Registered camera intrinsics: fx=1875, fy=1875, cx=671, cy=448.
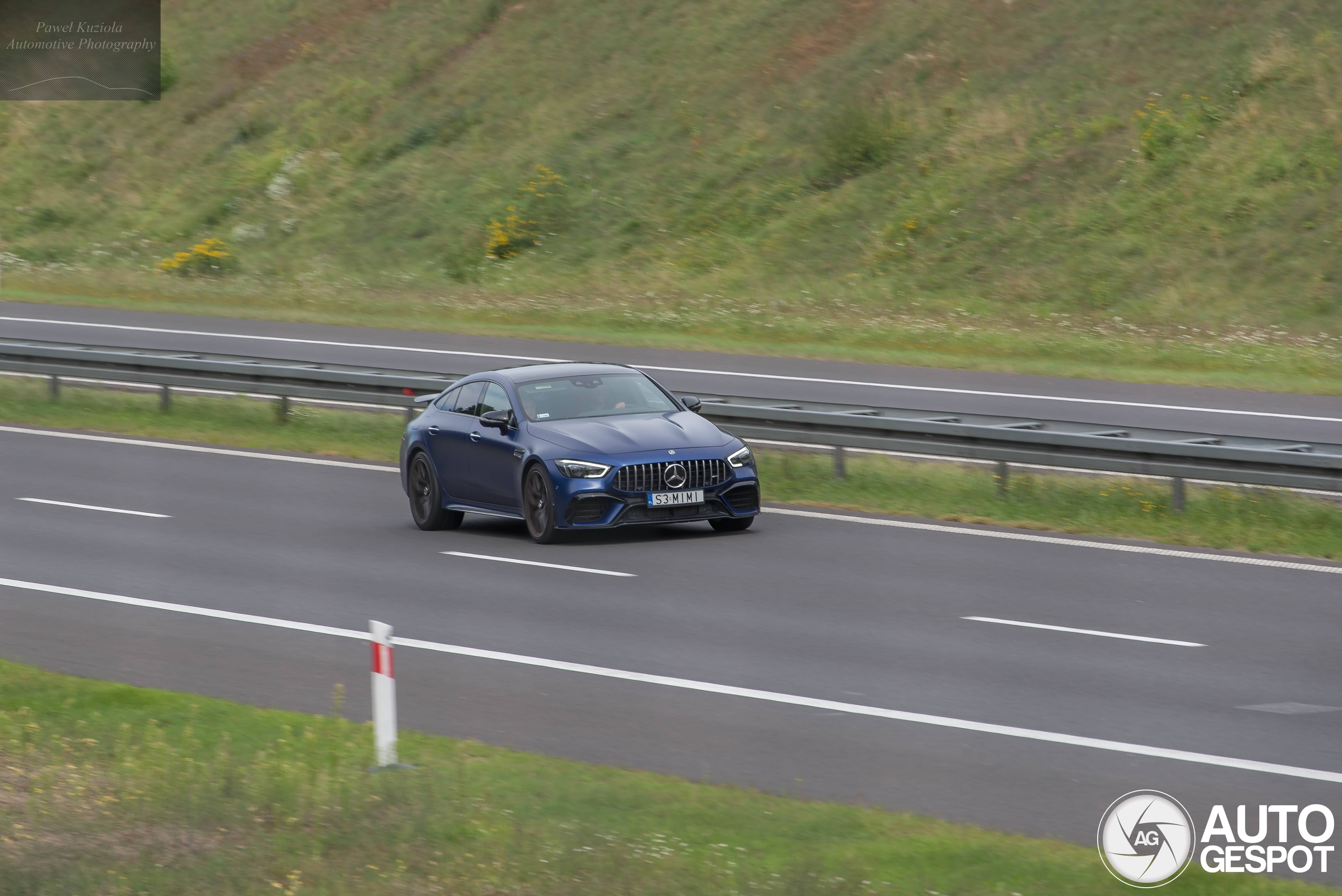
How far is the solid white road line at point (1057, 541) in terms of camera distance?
1462 centimetres

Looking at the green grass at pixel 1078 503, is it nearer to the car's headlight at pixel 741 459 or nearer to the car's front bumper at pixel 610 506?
the car's headlight at pixel 741 459

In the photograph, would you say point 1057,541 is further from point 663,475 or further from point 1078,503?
point 663,475

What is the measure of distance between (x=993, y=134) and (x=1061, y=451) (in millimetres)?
26169

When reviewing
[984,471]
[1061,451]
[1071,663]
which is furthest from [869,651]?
[984,471]

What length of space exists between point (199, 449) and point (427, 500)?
6645mm

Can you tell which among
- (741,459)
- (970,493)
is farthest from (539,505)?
(970,493)

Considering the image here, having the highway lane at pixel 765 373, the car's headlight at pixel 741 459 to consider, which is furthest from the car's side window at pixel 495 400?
the highway lane at pixel 765 373

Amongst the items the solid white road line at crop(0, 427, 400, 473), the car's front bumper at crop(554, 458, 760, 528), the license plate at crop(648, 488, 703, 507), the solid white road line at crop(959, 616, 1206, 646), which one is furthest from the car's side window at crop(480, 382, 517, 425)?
the solid white road line at crop(959, 616, 1206, 646)

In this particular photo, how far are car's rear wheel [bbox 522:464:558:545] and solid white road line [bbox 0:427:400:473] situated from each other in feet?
16.1

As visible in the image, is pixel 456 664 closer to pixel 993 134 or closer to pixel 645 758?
pixel 645 758

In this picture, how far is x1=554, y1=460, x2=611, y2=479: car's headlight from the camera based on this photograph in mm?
15547

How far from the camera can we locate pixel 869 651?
1156 centimetres

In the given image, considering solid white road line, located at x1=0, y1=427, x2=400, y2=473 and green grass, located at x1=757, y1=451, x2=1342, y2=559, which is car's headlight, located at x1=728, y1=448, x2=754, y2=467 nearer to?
green grass, located at x1=757, y1=451, x2=1342, y2=559

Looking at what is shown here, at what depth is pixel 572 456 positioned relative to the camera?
1564 cm
